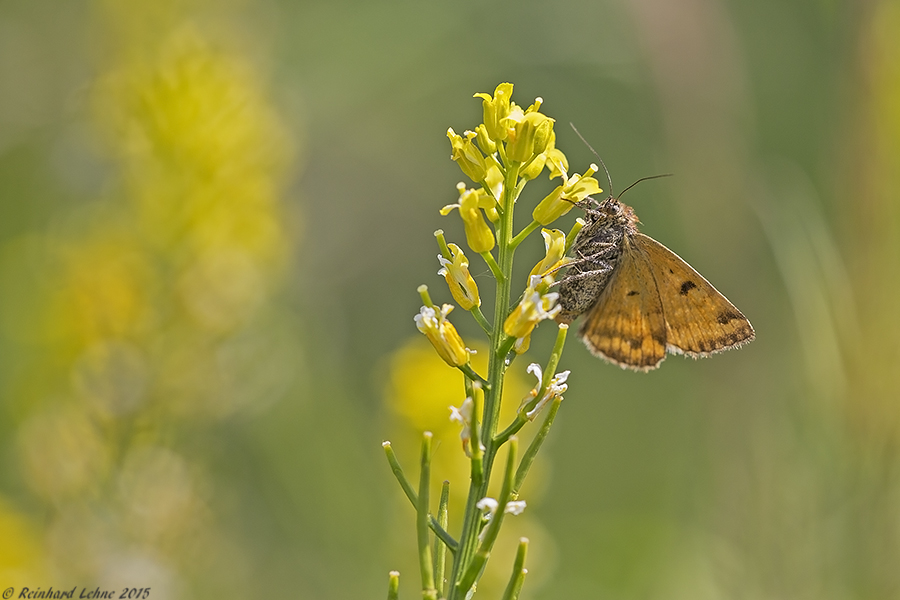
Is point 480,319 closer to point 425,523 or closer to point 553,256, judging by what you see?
point 553,256

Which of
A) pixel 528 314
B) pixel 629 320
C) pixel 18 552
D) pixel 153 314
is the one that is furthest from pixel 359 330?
pixel 528 314

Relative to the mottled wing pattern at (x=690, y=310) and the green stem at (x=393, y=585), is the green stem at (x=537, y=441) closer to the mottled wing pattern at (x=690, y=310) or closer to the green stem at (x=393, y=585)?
the green stem at (x=393, y=585)

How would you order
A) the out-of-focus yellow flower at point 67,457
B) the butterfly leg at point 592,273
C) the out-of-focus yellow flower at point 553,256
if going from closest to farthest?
the out-of-focus yellow flower at point 553,256, the butterfly leg at point 592,273, the out-of-focus yellow flower at point 67,457

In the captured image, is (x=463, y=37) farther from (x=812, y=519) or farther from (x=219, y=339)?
(x=812, y=519)

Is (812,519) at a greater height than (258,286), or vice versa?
(258,286)

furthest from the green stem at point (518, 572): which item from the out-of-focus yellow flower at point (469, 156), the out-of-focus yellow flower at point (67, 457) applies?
the out-of-focus yellow flower at point (67, 457)

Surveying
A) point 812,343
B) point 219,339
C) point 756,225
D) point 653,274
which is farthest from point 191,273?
point 756,225
